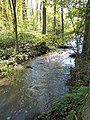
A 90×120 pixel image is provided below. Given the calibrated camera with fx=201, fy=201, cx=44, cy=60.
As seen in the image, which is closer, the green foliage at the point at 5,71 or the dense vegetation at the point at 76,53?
the dense vegetation at the point at 76,53

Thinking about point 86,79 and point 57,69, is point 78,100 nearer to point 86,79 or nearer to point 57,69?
point 86,79

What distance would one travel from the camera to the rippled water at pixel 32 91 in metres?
6.11

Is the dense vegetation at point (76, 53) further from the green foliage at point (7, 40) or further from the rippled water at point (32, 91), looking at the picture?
the rippled water at point (32, 91)

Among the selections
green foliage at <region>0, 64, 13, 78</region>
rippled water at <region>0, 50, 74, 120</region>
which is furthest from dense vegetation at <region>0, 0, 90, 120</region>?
rippled water at <region>0, 50, 74, 120</region>

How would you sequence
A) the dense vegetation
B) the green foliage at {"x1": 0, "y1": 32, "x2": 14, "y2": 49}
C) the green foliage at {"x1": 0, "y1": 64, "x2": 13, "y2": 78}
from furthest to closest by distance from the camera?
the green foliage at {"x1": 0, "y1": 32, "x2": 14, "y2": 49} → the green foliage at {"x1": 0, "y1": 64, "x2": 13, "y2": 78} → the dense vegetation

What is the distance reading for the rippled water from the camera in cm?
611

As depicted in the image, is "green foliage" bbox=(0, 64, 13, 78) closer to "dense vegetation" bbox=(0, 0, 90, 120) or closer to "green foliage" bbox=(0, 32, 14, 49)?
"dense vegetation" bbox=(0, 0, 90, 120)

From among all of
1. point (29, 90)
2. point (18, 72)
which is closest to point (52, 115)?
point (29, 90)

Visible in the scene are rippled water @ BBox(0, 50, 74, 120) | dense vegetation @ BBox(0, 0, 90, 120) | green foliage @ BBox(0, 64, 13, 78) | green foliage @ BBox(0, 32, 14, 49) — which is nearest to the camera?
dense vegetation @ BBox(0, 0, 90, 120)

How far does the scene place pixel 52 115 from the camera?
5027mm

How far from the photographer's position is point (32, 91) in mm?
7699

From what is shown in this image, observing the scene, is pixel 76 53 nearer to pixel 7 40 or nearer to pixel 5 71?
pixel 5 71

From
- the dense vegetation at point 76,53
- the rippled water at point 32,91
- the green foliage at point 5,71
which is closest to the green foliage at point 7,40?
the dense vegetation at point 76,53

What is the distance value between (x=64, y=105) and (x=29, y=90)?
302cm
